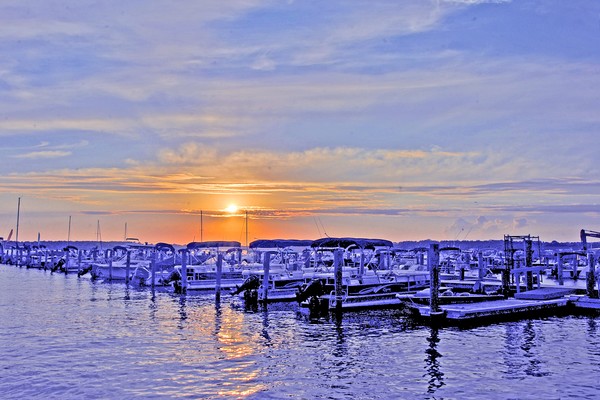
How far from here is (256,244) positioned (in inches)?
3794

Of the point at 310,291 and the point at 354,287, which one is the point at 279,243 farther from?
the point at 310,291

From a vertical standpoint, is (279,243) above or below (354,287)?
above

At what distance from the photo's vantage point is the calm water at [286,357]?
20.8 meters

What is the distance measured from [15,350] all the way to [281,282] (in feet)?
87.0

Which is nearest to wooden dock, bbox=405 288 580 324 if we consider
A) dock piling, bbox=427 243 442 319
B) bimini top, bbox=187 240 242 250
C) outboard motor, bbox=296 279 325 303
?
dock piling, bbox=427 243 442 319

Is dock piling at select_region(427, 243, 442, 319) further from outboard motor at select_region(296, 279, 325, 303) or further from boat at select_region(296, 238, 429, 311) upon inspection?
outboard motor at select_region(296, 279, 325, 303)

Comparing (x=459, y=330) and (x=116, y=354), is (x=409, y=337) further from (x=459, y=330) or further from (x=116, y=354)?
(x=116, y=354)

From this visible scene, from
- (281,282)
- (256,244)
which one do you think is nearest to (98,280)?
(256,244)

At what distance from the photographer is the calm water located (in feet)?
68.2

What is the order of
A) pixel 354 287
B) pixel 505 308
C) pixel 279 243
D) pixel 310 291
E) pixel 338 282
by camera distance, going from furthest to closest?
pixel 279 243, pixel 354 287, pixel 310 291, pixel 338 282, pixel 505 308

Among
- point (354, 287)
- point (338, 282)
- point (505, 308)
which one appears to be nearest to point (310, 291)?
point (338, 282)

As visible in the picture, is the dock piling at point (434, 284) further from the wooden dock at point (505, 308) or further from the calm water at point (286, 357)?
the calm water at point (286, 357)

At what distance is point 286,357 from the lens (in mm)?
25766

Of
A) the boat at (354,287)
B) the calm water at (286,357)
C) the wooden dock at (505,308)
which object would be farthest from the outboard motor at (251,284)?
the wooden dock at (505,308)
